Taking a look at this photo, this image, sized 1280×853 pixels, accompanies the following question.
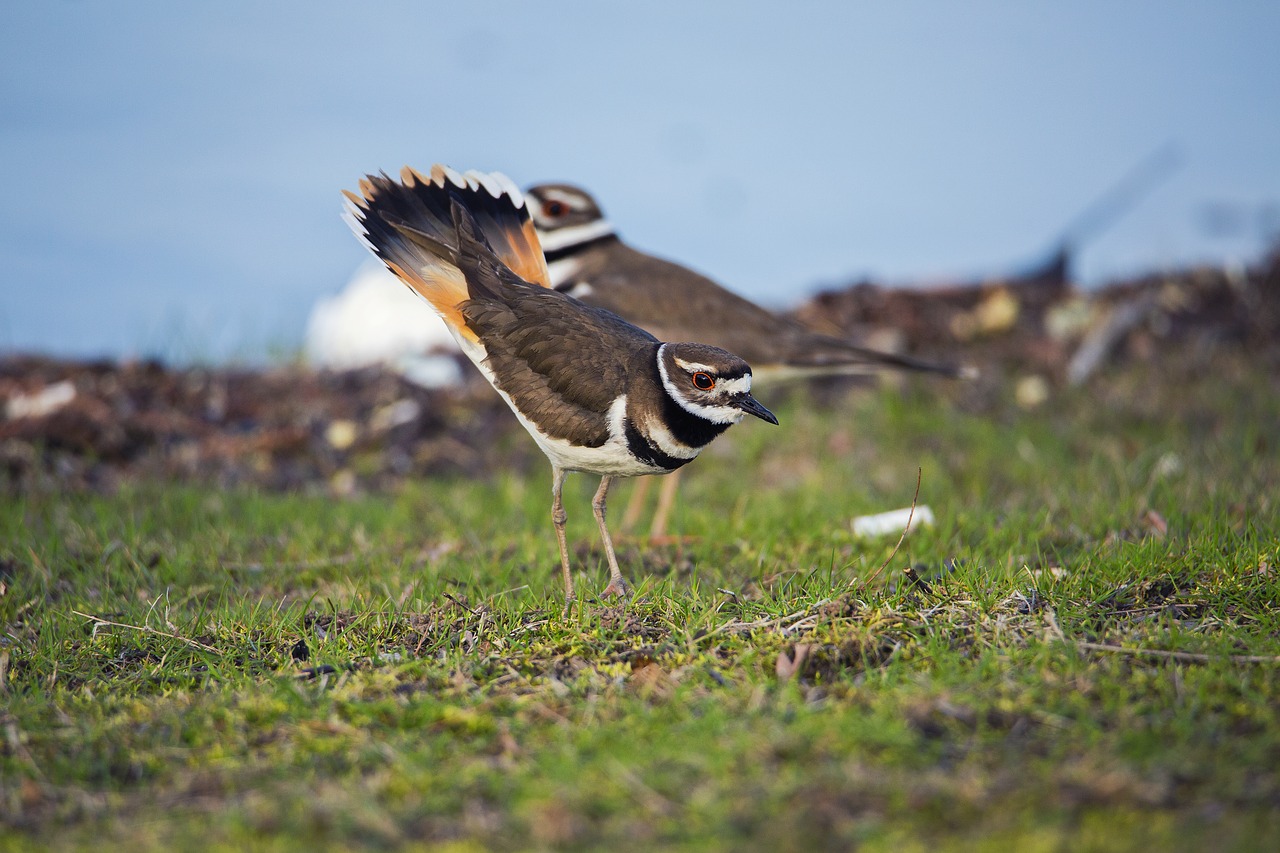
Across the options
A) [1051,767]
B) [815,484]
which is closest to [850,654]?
[1051,767]

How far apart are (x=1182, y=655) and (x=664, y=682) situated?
1.89 meters

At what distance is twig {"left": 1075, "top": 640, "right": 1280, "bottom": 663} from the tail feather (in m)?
3.49

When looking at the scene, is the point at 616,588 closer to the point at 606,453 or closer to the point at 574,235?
the point at 606,453

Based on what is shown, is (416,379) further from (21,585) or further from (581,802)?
(581,802)

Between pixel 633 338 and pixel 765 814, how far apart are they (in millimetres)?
2890

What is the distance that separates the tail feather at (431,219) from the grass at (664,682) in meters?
1.62

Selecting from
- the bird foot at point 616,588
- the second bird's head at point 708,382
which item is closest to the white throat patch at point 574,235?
the second bird's head at point 708,382

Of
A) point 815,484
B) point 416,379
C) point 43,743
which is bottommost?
point 815,484

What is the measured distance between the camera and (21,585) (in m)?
5.98

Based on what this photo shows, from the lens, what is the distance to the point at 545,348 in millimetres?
5340

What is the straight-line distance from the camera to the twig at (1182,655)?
3933 mm

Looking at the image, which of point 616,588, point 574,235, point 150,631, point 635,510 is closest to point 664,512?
point 635,510

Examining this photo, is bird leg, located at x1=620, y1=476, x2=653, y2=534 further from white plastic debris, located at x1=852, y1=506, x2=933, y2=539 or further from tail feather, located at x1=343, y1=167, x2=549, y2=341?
tail feather, located at x1=343, y1=167, x2=549, y2=341

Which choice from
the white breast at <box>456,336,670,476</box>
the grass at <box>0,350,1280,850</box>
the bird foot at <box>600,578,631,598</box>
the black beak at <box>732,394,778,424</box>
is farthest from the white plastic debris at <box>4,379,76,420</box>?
the black beak at <box>732,394,778,424</box>
